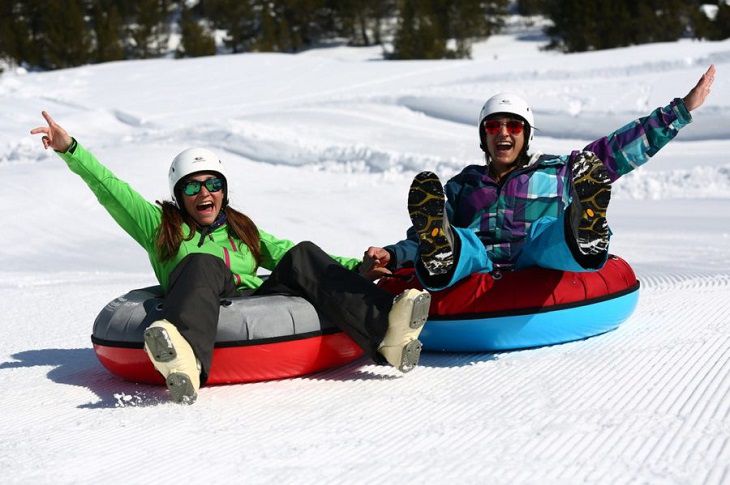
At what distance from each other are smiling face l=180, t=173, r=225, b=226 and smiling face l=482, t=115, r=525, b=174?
1.28 m

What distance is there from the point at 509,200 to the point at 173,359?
69.9 inches

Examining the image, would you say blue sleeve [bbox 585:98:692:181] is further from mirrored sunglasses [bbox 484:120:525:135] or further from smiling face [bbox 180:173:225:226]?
smiling face [bbox 180:173:225:226]

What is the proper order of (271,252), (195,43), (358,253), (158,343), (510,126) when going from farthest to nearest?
(195,43) < (358,253) < (510,126) < (271,252) < (158,343)

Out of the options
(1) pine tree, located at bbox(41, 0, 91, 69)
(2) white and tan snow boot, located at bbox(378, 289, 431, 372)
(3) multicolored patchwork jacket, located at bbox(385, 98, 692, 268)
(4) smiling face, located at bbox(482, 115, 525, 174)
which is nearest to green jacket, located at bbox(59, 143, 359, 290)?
(3) multicolored patchwork jacket, located at bbox(385, 98, 692, 268)

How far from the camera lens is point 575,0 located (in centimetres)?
2998

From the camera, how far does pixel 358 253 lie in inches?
341

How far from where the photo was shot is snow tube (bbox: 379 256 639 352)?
4.12m

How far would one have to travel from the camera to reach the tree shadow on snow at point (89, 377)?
3.71m

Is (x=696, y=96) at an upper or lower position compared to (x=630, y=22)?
lower

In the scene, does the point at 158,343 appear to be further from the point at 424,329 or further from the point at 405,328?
the point at 424,329

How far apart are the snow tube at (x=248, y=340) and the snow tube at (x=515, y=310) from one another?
46 cm

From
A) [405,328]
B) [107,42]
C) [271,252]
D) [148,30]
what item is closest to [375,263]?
[271,252]

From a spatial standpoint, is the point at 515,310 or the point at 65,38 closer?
the point at 515,310

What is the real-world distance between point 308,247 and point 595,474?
70.9 inches
